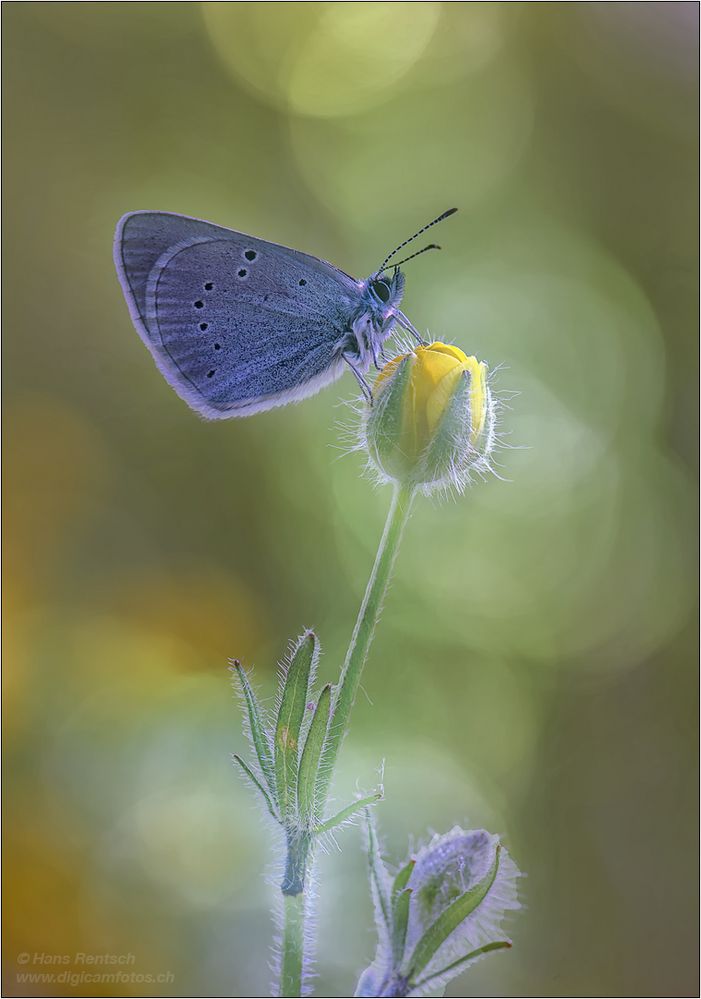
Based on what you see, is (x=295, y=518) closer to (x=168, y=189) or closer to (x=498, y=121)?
(x=168, y=189)

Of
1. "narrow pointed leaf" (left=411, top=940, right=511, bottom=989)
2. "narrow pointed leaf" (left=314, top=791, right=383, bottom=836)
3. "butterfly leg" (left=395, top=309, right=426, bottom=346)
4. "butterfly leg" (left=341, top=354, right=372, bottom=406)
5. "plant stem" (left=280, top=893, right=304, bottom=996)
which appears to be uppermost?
"butterfly leg" (left=395, top=309, right=426, bottom=346)

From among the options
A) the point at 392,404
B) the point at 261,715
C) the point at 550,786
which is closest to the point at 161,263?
the point at 392,404

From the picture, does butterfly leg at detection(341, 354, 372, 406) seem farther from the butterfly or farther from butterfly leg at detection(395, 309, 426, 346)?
butterfly leg at detection(395, 309, 426, 346)

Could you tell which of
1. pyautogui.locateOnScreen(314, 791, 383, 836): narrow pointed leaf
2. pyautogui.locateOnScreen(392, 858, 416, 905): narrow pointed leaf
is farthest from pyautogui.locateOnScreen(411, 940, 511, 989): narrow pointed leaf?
pyautogui.locateOnScreen(314, 791, 383, 836): narrow pointed leaf

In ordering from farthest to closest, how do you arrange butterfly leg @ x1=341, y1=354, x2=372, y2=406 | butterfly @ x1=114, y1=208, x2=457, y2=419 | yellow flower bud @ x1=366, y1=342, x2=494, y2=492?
butterfly @ x1=114, y1=208, x2=457, y2=419 < butterfly leg @ x1=341, y1=354, x2=372, y2=406 < yellow flower bud @ x1=366, y1=342, x2=494, y2=492

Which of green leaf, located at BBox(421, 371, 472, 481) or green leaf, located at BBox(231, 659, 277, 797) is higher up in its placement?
green leaf, located at BBox(421, 371, 472, 481)

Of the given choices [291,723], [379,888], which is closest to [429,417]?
[291,723]

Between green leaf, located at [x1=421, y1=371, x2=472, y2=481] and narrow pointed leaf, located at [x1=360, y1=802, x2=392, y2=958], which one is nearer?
narrow pointed leaf, located at [x1=360, y1=802, x2=392, y2=958]
